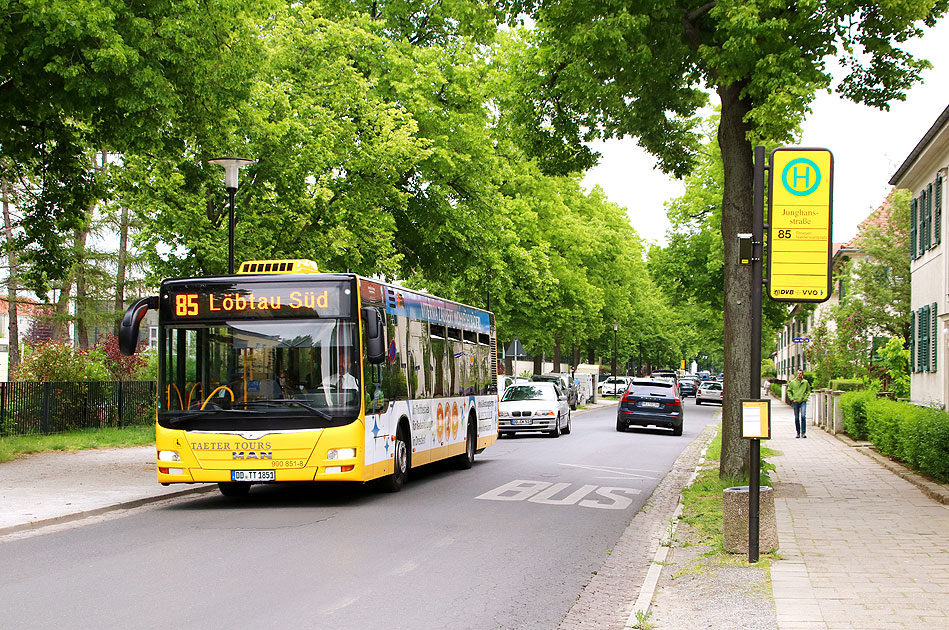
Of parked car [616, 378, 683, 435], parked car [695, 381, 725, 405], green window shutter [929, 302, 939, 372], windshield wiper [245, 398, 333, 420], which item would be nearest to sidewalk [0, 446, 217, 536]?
windshield wiper [245, 398, 333, 420]

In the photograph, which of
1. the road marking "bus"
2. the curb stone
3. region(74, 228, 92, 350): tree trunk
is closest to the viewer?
the curb stone

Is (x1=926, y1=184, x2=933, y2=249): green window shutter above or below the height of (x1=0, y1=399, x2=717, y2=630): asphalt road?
above

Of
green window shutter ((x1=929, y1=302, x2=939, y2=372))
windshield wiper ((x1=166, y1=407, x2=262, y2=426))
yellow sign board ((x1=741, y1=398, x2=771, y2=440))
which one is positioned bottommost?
windshield wiper ((x1=166, y1=407, x2=262, y2=426))

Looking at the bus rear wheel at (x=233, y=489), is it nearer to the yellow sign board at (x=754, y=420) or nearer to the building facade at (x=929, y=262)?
the yellow sign board at (x=754, y=420)

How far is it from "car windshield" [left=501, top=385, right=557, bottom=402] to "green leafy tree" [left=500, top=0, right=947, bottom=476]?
1527 centimetres

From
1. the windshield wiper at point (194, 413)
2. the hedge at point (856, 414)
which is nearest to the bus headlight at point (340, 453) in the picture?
the windshield wiper at point (194, 413)

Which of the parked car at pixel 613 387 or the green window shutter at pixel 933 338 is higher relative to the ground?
the green window shutter at pixel 933 338

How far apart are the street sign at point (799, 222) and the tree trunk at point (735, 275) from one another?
17.1ft

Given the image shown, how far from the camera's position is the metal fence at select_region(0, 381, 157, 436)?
73.4 ft

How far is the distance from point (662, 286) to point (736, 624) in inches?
1666

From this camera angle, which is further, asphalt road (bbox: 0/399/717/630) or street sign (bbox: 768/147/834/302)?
street sign (bbox: 768/147/834/302)

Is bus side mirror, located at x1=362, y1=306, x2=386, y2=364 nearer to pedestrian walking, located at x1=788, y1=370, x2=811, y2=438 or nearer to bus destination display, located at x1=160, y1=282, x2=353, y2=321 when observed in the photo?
bus destination display, located at x1=160, y1=282, x2=353, y2=321

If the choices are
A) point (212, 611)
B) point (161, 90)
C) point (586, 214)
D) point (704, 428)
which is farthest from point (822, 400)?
point (212, 611)

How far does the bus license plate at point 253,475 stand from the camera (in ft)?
42.4
